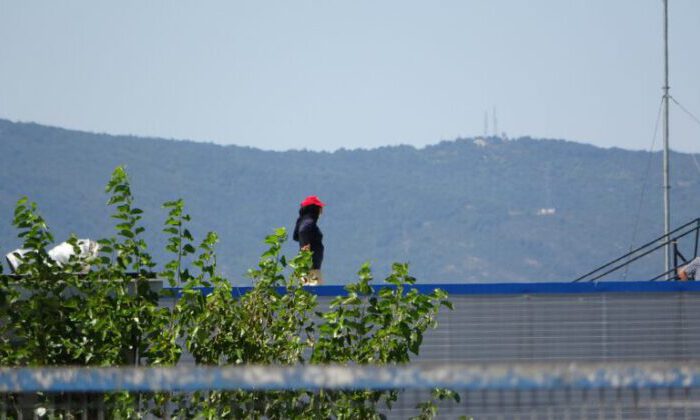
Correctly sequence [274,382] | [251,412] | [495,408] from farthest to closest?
[251,412] → [495,408] → [274,382]

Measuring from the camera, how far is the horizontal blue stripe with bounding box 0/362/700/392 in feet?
15.4

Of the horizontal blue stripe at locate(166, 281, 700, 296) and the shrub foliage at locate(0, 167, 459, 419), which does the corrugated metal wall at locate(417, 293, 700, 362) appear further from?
the shrub foliage at locate(0, 167, 459, 419)

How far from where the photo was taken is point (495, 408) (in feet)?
23.2

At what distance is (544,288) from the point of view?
1312 cm

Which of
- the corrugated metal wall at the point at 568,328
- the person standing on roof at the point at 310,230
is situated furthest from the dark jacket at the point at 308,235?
the corrugated metal wall at the point at 568,328

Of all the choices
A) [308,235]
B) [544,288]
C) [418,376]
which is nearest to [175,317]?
[544,288]

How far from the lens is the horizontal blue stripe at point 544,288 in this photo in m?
12.5

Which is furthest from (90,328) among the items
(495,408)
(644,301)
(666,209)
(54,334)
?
(666,209)

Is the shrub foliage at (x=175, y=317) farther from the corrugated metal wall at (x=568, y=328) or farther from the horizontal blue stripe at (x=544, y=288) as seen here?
the corrugated metal wall at (x=568, y=328)

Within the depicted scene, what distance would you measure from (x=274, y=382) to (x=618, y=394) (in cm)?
291

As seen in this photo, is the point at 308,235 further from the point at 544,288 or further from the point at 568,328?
the point at 568,328

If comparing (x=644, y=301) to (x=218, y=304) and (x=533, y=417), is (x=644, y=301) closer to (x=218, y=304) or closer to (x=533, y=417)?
(x=218, y=304)

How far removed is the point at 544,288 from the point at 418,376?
27.9 ft

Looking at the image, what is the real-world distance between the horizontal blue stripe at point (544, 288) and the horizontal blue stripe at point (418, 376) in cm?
723
